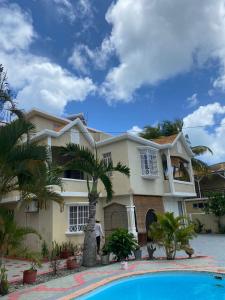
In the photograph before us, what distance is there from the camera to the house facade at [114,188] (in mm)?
18203

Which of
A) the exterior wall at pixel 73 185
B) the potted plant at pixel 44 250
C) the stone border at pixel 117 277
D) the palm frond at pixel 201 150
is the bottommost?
the stone border at pixel 117 277

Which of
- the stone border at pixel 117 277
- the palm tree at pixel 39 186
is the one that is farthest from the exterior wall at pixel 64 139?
the stone border at pixel 117 277

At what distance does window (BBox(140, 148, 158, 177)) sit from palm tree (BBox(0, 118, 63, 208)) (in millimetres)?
11206

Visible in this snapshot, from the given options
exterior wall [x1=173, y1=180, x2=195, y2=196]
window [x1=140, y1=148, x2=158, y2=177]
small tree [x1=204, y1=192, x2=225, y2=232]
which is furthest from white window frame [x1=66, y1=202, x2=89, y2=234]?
small tree [x1=204, y1=192, x2=225, y2=232]

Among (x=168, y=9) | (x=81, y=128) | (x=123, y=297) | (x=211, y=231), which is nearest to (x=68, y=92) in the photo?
(x=81, y=128)

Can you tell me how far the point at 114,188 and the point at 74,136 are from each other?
4.75 meters

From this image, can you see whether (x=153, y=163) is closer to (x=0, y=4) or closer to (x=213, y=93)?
(x=213, y=93)

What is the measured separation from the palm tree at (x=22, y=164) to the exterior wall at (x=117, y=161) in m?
9.48

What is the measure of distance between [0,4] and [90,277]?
12.1 metres

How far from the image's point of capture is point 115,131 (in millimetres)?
21875

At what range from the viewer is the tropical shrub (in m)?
14.1

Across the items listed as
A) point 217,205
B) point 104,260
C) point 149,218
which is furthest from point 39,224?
point 217,205

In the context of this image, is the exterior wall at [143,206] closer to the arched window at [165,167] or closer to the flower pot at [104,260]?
the arched window at [165,167]

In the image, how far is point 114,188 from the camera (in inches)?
811
